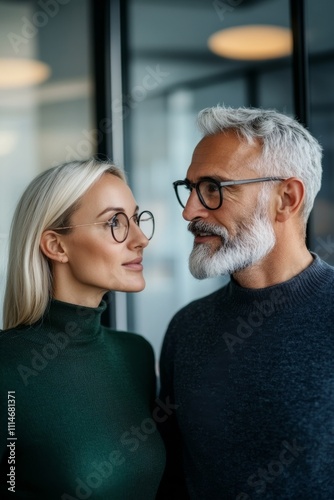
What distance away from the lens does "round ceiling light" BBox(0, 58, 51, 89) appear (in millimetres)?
3336

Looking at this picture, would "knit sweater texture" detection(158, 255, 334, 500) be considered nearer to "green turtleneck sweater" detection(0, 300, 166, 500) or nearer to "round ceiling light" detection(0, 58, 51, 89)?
"green turtleneck sweater" detection(0, 300, 166, 500)

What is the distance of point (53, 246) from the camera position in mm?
1898

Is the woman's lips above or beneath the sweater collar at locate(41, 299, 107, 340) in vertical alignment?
above

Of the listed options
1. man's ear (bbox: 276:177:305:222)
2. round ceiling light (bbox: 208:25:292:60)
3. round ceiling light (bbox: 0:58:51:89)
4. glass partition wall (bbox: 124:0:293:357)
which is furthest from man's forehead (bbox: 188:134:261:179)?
round ceiling light (bbox: 0:58:51:89)

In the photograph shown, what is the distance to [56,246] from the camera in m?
1.90

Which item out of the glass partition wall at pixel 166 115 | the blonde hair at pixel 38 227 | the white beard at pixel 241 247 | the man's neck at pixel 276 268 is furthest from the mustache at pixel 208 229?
the glass partition wall at pixel 166 115

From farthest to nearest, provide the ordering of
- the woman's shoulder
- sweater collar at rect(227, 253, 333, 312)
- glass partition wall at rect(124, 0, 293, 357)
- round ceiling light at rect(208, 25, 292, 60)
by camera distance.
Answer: glass partition wall at rect(124, 0, 293, 357) < round ceiling light at rect(208, 25, 292, 60) < the woman's shoulder < sweater collar at rect(227, 253, 333, 312)

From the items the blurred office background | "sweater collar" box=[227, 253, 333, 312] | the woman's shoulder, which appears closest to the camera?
"sweater collar" box=[227, 253, 333, 312]

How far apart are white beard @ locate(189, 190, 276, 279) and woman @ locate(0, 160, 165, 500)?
0.18 m

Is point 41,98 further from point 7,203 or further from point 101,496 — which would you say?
point 101,496

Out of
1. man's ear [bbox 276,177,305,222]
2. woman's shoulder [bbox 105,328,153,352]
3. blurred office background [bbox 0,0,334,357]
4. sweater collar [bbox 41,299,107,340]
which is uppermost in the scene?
blurred office background [bbox 0,0,334,357]

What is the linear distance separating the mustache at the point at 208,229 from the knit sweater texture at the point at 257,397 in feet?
0.51

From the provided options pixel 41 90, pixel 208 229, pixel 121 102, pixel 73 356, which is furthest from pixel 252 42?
pixel 73 356

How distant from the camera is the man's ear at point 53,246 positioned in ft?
6.19
